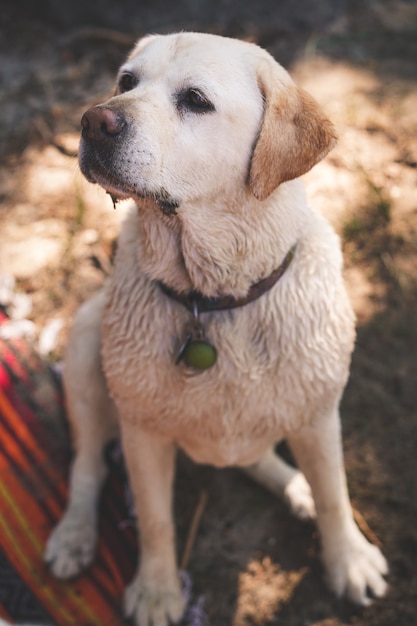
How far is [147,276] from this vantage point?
2037 mm

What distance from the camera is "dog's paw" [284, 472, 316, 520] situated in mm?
2582

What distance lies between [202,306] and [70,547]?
3.50 feet

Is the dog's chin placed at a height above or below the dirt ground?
above

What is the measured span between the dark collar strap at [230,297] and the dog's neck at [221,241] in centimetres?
2

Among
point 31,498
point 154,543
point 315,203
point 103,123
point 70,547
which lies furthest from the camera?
point 315,203

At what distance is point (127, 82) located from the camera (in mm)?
1970

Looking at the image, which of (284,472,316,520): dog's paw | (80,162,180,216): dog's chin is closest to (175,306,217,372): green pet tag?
(80,162,180,216): dog's chin

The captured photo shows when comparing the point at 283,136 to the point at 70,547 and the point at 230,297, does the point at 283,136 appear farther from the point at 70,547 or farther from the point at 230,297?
the point at 70,547

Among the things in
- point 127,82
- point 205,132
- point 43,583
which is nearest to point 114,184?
point 205,132

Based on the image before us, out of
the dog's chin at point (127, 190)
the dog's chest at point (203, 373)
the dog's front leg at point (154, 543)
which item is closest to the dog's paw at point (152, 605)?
the dog's front leg at point (154, 543)

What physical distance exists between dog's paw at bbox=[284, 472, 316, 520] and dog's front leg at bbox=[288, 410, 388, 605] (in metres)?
0.15

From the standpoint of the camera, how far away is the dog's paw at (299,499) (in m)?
2.58

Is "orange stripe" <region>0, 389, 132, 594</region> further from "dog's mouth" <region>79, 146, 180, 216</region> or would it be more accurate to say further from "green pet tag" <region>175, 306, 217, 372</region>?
"dog's mouth" <region>79, 146, 180, 216</region>

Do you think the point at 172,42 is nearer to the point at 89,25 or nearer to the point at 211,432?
the point at 211,432
